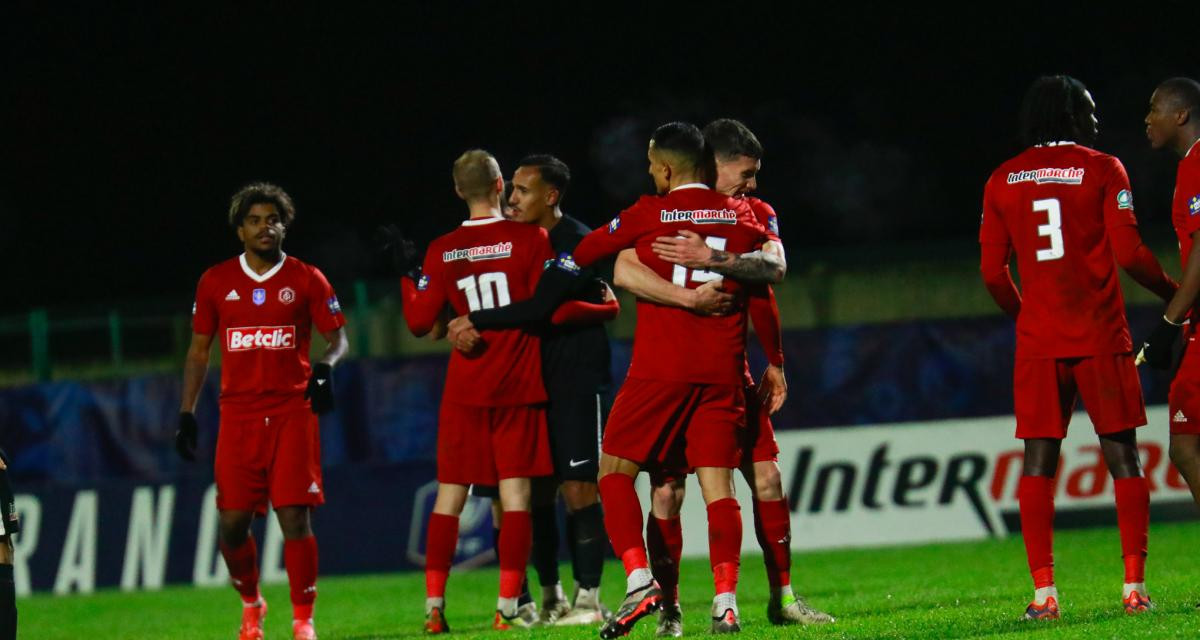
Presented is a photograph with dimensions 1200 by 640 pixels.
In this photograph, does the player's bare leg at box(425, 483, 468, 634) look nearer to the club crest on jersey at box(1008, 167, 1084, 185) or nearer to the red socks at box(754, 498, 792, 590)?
the red socks at box(754, 498, 792, 590)

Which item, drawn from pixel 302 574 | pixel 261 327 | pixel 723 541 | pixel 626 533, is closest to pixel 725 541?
pixel 723 541

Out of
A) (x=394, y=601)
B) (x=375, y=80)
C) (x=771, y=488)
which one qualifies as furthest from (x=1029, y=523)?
(x=375, y=80)

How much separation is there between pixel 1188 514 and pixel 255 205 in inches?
324

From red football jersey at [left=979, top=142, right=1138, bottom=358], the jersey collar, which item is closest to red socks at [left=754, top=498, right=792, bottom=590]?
red football jersey at [left=979, top=142, right=1138, bottom=358]

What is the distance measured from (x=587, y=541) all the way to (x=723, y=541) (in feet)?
5.88

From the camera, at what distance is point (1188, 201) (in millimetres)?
6672

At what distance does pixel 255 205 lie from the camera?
8297 mm

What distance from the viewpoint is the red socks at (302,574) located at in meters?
8.02

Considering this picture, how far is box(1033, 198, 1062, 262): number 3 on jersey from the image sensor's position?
21.6 feet

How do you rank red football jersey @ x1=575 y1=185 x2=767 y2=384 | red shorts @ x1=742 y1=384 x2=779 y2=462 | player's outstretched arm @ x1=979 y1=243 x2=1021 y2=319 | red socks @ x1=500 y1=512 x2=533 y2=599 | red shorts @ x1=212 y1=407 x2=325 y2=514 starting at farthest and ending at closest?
1. red shorts @ x1=212 y1=407 x2=325 y2=514
2. red socks @ x1=500 y1=512 x2=533 y2=599
3. red shorts @ x1=742 y1=384 x2=779 y2=462
4. player's outstretched arm @ x1=979 y1=243 x2=1021 y2=319
5. red football jersey @ x1=575 y1=185 x2=767 y2=384

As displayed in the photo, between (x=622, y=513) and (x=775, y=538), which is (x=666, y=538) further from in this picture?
(x=775, y=538)

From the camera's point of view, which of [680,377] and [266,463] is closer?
[680,377]

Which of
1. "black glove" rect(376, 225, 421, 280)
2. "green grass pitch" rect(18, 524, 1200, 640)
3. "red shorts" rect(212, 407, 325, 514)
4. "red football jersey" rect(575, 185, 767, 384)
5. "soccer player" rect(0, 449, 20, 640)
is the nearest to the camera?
"soccer player" rect(0, 449, 20, 640)

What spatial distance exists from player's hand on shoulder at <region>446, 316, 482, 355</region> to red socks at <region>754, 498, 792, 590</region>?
1.59m
